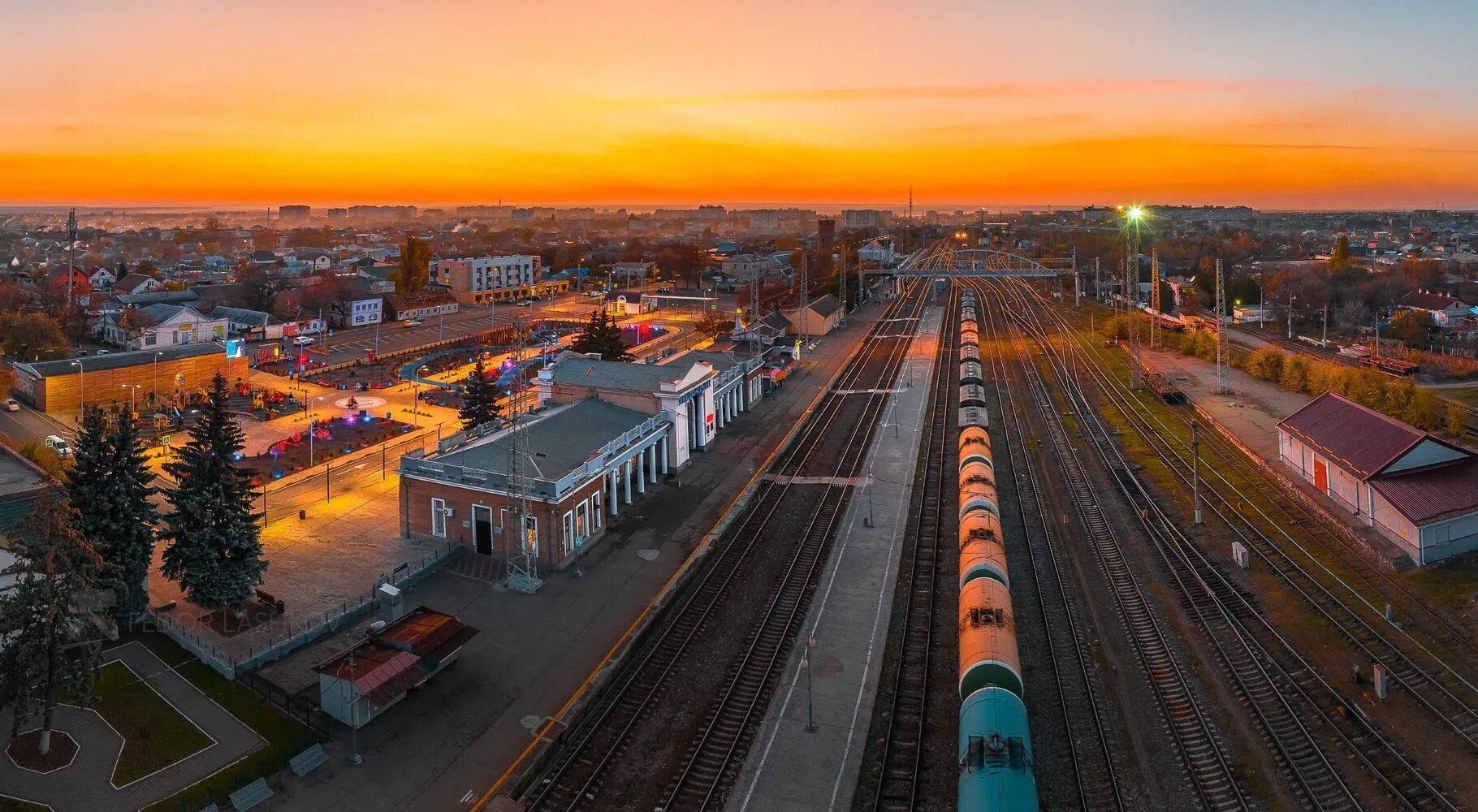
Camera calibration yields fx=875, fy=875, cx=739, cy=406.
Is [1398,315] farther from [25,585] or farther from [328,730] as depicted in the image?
[25,585]

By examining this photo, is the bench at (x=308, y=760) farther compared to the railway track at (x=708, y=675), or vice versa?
the bench at (x=308, y=760)

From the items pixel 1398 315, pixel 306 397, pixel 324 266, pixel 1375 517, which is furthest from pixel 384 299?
pixel 1398 315

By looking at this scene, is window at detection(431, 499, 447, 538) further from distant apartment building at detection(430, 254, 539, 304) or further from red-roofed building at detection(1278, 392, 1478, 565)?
distant apartment building at detection(430, 254, 539, 304)

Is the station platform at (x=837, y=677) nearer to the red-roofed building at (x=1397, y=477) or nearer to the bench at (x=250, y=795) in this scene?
the bench at (x=250, y=795)

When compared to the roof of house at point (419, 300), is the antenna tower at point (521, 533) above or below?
below

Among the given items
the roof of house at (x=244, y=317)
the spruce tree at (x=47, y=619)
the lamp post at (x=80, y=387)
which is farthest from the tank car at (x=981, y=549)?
the roof of house at (x=244, y=317)

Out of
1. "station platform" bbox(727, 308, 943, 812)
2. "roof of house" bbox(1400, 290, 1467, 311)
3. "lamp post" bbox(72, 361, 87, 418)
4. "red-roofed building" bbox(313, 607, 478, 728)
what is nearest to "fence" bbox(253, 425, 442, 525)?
"red-roofed building" bbox(313, 607, 478, 728)

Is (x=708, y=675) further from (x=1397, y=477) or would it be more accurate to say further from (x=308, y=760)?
(x=1397, y=477)
